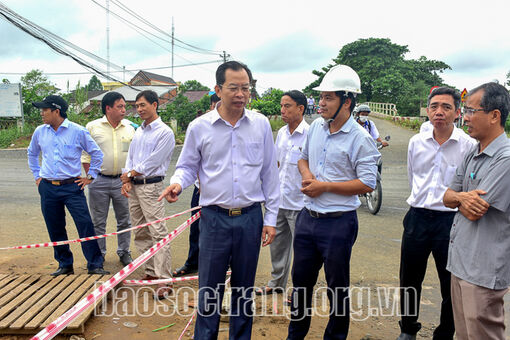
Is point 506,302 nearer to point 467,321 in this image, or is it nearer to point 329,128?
point 467,321

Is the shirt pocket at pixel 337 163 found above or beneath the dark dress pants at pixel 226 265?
above

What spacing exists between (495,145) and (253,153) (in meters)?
1.51

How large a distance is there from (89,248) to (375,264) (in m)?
3.51

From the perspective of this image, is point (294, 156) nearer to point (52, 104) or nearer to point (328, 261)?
point (328, 261)

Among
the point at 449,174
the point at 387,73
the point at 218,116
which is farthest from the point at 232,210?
the point at 387,73

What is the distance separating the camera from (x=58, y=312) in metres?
3.24

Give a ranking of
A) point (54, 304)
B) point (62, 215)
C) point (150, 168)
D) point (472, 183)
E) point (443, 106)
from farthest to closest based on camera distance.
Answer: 1. point (62, 215)
2. point (150, 168)
3. point (54, 304)
4. point (443, 106)
5. point (472, 183)

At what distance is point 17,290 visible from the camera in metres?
3.70

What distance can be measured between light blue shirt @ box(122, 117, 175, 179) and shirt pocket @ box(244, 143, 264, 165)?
183 cm

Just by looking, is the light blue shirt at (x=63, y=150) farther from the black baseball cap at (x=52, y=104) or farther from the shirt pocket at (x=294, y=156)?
the shirt pocket at (x=294, y=156)

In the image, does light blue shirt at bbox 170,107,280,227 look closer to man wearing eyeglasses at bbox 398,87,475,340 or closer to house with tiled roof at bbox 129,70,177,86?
man wearing eyeglasses at bbox 398,87,475,340

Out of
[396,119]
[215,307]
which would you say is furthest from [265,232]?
[396,119]

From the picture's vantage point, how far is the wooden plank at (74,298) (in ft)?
10.4

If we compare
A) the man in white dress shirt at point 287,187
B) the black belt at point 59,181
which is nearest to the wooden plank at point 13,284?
the black belt at point 59,181
